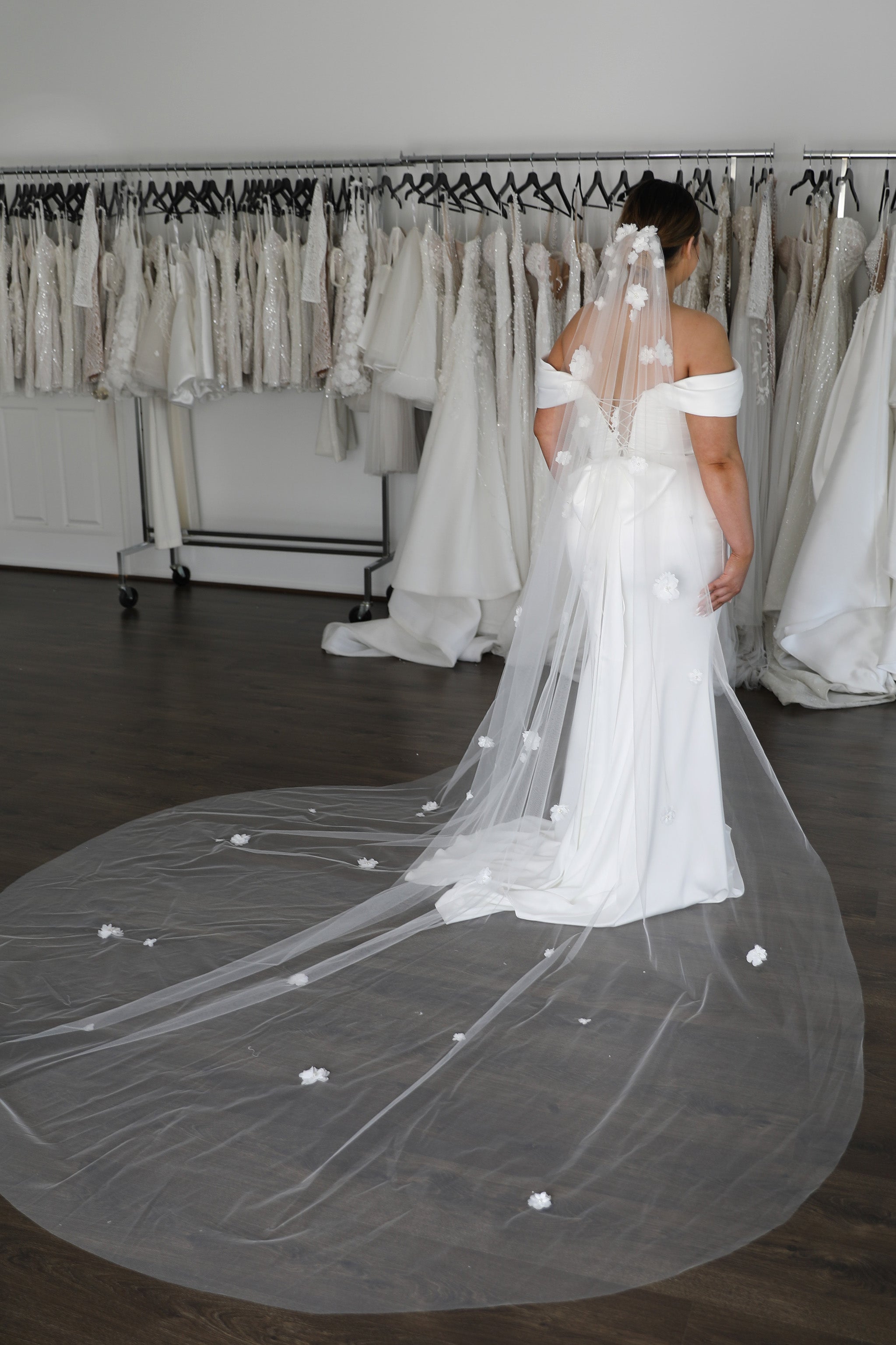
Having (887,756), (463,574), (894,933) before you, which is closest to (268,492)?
(463,574)

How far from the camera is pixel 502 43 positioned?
467 cm

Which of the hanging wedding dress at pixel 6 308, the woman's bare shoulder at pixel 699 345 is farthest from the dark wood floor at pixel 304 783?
the woman's bare shoulder at pixel 699 345

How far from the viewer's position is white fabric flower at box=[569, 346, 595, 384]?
2.44 metres

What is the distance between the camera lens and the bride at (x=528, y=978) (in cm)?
168

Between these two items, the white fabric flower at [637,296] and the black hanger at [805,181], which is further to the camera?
the black hanger at [805,181]

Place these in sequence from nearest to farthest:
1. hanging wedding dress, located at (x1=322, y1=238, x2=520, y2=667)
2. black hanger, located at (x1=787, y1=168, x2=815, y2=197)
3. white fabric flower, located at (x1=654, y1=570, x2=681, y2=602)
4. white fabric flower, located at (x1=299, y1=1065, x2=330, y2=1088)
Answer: white fabric flower, located at (x1=299, y1=1065, x2=330, y2=1088) < white fabric flower, located at (x1=654, y1=570, x2=681, y2=602) < black hanger, located at (x1=787, y1=168, x2=815, y2=197) < hanging wedding dress, located at (x1=322, y1=238, x2=520, y2=667)

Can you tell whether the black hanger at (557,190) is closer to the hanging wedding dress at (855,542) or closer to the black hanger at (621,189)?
the black hanger at (621,189)

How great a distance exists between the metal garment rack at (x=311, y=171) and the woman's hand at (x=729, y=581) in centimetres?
247

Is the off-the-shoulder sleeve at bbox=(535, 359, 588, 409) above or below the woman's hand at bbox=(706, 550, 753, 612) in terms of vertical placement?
above

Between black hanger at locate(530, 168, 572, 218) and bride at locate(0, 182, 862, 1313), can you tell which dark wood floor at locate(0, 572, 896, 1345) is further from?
black hanger at locate(530, 168, 572, 218)

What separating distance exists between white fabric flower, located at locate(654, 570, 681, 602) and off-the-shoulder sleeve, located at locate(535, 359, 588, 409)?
44 centimetres

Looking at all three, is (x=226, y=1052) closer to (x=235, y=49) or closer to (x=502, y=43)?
(x=502, y=43)

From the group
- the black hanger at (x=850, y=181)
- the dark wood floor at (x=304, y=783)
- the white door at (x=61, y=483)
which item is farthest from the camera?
the white door at (x=61, y=483)

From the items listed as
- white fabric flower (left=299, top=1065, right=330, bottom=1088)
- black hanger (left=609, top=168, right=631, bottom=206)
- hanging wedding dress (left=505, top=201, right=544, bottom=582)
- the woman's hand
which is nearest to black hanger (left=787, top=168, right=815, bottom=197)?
black hanger (left=609, top=168, right=631, bottom=206)
